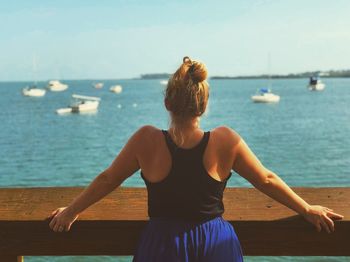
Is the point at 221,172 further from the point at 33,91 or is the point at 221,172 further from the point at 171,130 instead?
the point at 33,91

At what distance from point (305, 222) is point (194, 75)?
25.4 inches

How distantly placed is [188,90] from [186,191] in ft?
1.17

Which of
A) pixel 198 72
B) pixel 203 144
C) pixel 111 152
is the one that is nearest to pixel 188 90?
pixel 198 72

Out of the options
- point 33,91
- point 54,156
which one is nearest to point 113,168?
point 54,156

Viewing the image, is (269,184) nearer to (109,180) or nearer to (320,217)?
(320,217)

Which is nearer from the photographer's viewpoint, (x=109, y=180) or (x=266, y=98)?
(x=109, y=180)

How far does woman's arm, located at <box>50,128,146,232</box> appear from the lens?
1914 millimetres

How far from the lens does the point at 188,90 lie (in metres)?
1.89

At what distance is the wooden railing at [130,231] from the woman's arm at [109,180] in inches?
1.6

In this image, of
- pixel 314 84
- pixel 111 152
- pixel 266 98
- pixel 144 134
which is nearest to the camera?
pixel 144 134

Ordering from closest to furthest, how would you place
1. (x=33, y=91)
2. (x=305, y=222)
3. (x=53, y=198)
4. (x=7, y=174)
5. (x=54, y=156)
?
(x=305, y=222)
(x=53, y=198)
(x=7, y=174)
(x=54, y=156)
(x=33, y=91)

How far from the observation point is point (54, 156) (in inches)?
1220

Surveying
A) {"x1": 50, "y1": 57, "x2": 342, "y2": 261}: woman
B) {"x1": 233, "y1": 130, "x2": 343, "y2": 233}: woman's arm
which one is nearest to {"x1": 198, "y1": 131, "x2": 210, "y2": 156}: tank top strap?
{"x1": 50, "y1": 57, "x2": 342, "y2": 261}: woman

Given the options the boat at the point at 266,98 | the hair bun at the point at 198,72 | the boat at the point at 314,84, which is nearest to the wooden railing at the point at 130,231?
the hair bun at the point at 198,72
